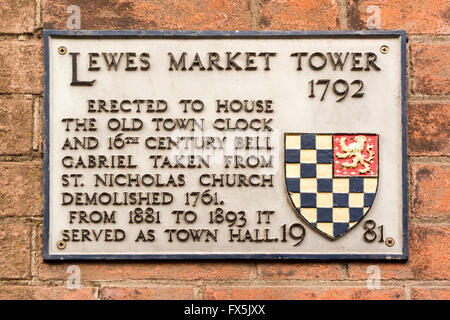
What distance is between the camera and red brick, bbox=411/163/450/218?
81.9 inches

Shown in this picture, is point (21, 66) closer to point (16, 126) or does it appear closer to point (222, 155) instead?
point (16, 126)

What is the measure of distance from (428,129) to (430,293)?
590mm

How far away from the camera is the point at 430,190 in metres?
2.09

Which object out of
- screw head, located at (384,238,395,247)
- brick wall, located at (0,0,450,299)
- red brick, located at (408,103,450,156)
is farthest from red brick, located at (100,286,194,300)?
red brick, located at (408,103,450,156)

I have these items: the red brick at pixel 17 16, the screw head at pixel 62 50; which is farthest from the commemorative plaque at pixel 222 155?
the red brick at pixel 17 16

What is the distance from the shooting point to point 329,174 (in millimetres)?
2037

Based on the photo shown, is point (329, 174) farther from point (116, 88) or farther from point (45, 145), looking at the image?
point (45, 145)

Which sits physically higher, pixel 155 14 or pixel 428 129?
pixel 155 14

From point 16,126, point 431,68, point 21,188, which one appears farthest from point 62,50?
point 431,68

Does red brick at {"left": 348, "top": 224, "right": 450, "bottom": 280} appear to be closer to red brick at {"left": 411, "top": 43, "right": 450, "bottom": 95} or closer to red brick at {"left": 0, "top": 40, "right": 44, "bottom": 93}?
red brick at {"left": 411, "top": 43, "right": 450, "bottom": 95}

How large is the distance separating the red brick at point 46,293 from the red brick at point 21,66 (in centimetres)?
71

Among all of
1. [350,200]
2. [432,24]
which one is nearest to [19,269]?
[350,200]
